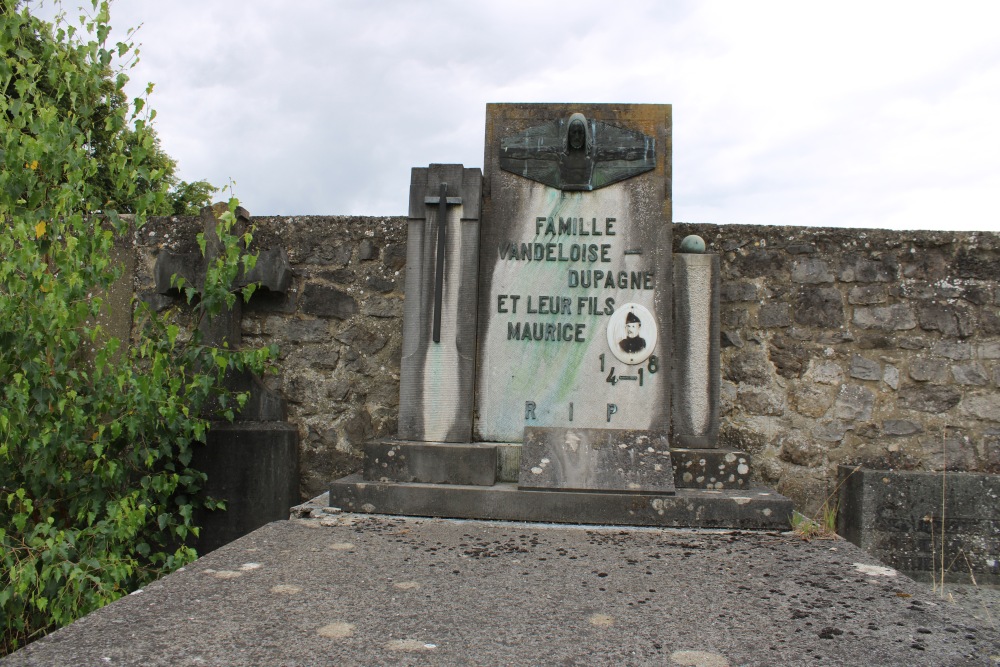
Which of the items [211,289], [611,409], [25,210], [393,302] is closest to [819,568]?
[611,409]

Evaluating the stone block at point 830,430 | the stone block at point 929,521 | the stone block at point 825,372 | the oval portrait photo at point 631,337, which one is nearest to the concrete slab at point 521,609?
the oval portrait photo at point 631,337

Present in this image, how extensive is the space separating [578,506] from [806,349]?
5.82 feet

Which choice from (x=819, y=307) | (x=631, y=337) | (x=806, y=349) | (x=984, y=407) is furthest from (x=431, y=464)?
(x=984, y=407)

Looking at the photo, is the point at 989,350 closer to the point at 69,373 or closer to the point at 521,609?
the point at 521,609

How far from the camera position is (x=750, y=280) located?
388cm

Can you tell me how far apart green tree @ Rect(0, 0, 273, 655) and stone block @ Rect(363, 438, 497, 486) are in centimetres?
79

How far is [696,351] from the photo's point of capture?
132 inches

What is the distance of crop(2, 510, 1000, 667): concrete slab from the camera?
5.16ft

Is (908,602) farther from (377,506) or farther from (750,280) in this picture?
(750,280)

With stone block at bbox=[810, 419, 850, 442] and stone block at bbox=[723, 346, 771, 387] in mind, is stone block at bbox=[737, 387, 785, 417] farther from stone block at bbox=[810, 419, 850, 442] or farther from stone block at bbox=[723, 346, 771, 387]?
stone block at bbox=[810, 419, 850, 442]

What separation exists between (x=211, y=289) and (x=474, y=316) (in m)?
1.23

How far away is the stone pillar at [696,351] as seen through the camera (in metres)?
3.32

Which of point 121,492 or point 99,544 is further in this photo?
point 121,492

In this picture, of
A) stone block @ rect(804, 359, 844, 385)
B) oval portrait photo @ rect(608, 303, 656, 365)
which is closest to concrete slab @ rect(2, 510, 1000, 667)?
oval portrait photo @ rect(608, 303, 656, 365)
